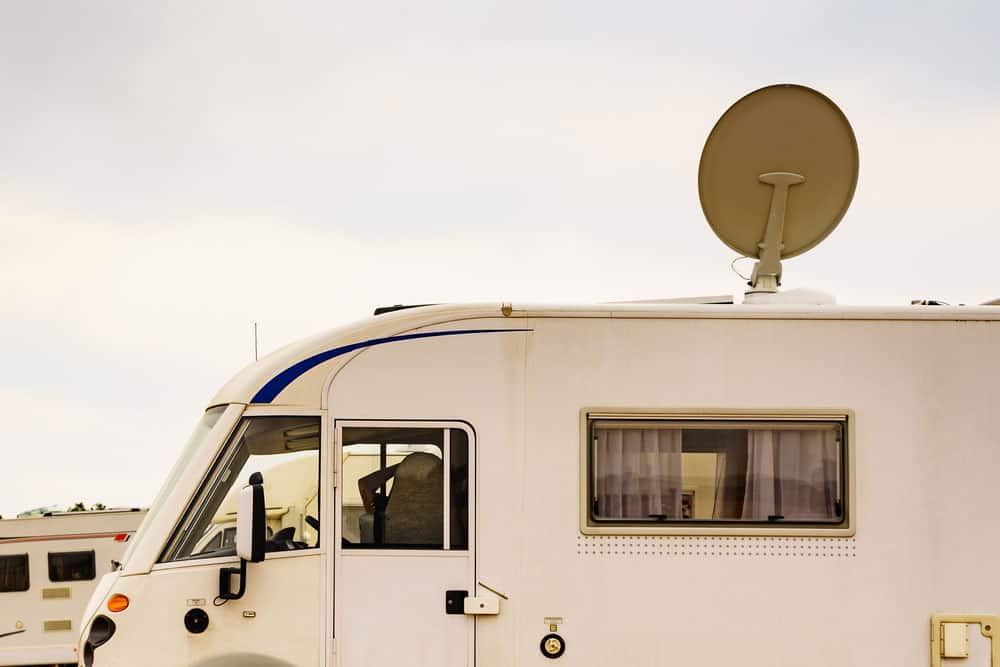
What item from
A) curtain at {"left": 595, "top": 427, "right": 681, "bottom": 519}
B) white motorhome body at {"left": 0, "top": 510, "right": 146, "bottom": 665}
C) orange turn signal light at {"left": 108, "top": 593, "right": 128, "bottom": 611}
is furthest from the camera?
white motorhome body at {"left": 0, "top": 510, "right": 146, "bottom": 665}

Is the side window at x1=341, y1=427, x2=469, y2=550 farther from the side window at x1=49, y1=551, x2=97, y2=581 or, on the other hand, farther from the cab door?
the side window at x1=49, y1=551, x2=97, y2=581

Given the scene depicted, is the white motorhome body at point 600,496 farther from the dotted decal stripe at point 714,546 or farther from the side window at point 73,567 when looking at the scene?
the side window at point 73,567

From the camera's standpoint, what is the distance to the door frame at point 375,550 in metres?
6.22

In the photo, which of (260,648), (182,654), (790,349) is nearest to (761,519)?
(790,349)

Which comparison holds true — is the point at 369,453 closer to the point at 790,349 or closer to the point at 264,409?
the point at 264,409

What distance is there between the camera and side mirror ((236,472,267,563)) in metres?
5.99

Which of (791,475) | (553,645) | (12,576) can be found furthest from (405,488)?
(12,576)

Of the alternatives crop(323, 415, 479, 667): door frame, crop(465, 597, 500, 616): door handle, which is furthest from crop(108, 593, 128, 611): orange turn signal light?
crop(465, 597, 500, 616): door handle

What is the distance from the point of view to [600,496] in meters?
6.35

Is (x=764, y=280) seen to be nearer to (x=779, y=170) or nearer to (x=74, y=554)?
(x=779, y=170)

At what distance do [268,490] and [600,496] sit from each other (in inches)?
76.0

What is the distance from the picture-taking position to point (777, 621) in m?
6.27

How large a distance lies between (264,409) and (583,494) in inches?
75.8

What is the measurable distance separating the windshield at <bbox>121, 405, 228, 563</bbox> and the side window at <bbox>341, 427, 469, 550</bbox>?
0.87m
